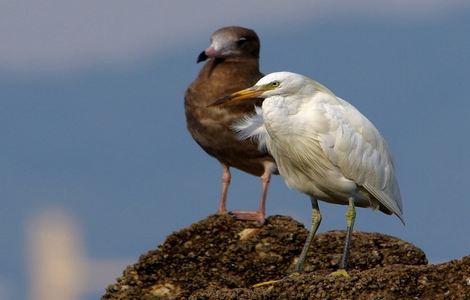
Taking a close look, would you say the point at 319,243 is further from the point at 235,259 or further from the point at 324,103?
the point at 324,103

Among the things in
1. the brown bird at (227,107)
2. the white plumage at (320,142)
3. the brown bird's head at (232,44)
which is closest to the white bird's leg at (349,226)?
the white plumage at (320,142)

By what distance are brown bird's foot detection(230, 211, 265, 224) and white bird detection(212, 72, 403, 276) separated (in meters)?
1.74

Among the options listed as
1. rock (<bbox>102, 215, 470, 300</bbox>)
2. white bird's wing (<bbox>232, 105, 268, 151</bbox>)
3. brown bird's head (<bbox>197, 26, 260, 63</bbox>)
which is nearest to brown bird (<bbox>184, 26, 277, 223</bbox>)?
brown bird's head (<bbox>197, 26, 260, 63</bbox>)

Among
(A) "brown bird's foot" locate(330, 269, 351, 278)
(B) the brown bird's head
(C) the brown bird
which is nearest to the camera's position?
(A) "brown bird's foot" locate(330, 269, 351, 278)

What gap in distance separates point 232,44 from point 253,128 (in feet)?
8.87

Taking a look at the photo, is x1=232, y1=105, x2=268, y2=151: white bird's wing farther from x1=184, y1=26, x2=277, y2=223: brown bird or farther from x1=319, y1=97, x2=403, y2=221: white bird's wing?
x1=319, y1=97, x2=403, y2=221: white bird's wing

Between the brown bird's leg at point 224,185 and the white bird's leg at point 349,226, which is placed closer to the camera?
the white bird's leg at point 349,226

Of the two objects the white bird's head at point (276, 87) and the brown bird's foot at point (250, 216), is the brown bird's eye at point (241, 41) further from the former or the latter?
the white bird's head at point (276, 87)

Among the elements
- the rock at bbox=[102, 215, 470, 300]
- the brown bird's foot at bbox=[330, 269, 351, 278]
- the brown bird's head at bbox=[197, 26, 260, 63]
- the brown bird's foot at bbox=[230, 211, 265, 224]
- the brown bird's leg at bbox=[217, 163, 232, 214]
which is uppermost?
the brown bird's head at bbox=[197, 26, 260, 63]

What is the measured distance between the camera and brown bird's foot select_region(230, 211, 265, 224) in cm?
1659

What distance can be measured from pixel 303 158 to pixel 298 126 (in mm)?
352

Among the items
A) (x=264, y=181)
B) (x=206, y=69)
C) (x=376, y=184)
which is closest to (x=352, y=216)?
(x=376, y=184)

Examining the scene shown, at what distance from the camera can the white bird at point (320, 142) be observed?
14352 millimetres

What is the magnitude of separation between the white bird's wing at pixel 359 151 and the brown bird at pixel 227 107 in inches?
99.3
